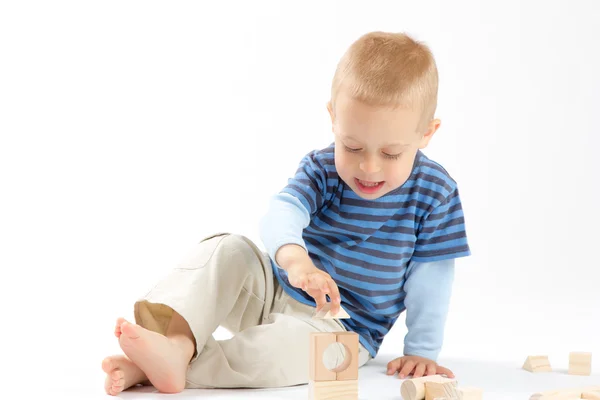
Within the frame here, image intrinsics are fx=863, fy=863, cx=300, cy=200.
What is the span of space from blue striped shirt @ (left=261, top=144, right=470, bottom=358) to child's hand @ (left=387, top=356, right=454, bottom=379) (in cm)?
4

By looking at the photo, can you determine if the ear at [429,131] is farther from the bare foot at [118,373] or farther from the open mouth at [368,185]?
the bare foot at [118,373]

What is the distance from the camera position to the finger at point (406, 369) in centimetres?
158

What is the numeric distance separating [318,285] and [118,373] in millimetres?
346

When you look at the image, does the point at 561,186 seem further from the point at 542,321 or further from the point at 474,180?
the point at 542,321

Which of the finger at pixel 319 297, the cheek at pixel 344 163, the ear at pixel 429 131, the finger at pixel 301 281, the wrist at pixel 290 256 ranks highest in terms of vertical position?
the ear at pixel 429 131

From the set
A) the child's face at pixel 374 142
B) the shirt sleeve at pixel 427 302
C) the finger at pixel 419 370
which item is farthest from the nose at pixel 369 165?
the finger at pixel 419 370

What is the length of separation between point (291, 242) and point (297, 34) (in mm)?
1696

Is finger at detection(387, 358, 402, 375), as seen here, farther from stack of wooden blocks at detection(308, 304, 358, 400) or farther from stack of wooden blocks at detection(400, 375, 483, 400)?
stack of wooden blocks at detection(308, 304, 358, 400)

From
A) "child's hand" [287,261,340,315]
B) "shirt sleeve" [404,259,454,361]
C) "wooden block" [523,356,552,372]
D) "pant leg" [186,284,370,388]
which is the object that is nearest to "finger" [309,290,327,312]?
"child's hand" [287,261,340,315]

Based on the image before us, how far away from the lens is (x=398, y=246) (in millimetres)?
1603

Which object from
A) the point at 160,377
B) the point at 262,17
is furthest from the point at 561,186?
the point at 160,377

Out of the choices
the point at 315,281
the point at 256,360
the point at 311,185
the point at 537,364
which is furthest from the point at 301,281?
the point at 537,364

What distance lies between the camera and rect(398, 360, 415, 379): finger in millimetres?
1579

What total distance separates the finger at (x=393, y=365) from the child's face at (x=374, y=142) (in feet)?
1.21
